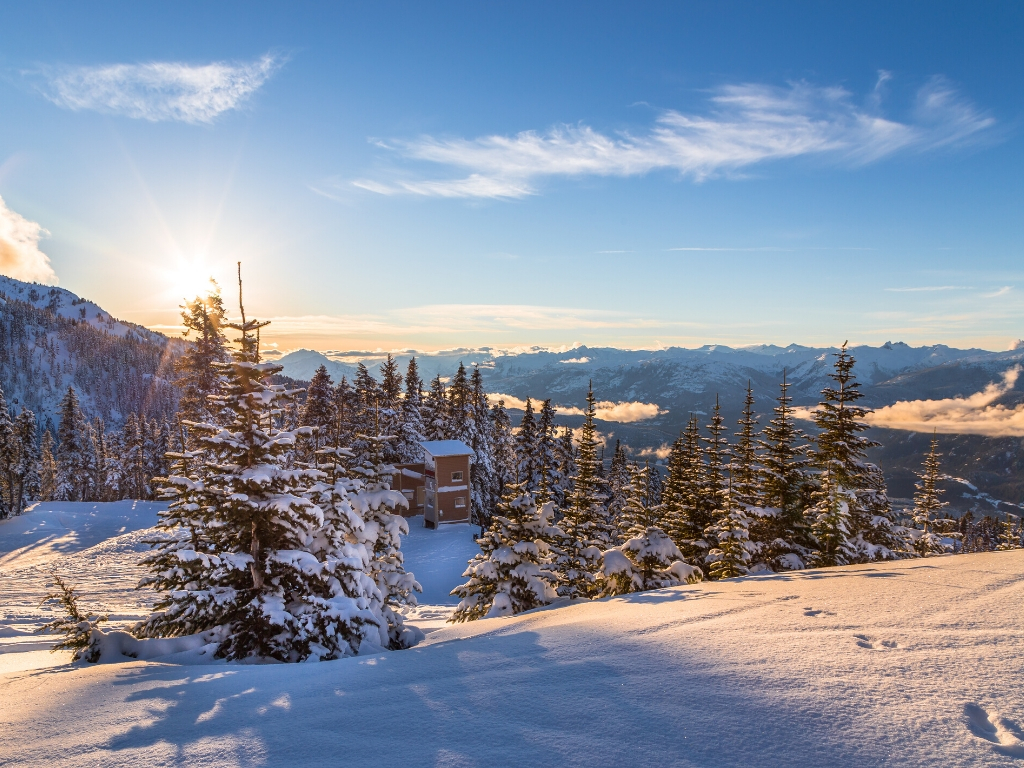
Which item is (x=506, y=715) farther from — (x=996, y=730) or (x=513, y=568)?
(x=513, y=568)

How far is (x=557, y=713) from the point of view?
489cm

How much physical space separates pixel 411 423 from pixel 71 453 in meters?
49.8

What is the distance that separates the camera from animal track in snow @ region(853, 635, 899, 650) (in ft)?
20.0

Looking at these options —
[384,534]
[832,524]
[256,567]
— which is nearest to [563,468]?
[832,524]

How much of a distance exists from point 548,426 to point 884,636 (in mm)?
40592

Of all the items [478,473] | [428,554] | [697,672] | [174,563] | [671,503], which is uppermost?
[697,672]

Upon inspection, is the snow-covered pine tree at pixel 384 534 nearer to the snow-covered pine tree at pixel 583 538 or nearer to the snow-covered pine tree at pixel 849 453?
the snow-covered pine tree at pixel 583 538

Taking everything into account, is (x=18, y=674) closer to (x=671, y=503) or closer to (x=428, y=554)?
(x=671, y=503)

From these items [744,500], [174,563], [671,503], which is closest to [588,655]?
[174,563]

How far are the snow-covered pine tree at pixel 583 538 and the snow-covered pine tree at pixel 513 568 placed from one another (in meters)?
2.87

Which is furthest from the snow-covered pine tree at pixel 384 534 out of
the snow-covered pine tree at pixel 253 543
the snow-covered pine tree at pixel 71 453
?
the snow-covered pine tree at pixel 71 453

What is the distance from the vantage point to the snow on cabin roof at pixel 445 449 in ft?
144

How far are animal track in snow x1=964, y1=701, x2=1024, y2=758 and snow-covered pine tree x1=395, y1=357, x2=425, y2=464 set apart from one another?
4327cm

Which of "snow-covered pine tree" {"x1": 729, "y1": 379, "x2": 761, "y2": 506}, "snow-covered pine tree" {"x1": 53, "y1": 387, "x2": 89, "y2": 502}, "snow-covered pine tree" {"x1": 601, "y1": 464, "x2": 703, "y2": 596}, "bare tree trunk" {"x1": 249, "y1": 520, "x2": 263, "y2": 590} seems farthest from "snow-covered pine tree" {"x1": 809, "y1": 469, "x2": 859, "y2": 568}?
"snow-covered pine tree" {"x1": 53, "y1": 387, "x2": 89, "y2": 502}
